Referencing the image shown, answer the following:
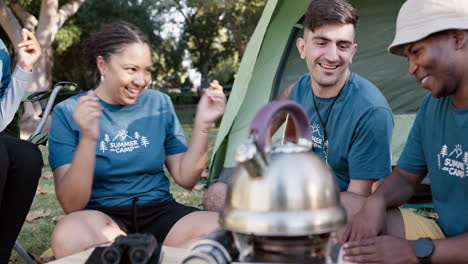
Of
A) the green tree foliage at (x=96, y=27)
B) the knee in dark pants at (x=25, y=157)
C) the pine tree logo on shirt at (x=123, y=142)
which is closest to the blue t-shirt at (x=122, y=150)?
the pine tree logo on shirt at (x=123, y=142)

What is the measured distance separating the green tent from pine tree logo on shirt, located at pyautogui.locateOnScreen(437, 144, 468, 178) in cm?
189

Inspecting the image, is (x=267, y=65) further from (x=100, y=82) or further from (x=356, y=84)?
(x=100, y=82)

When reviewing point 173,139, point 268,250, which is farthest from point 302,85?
point 268,250

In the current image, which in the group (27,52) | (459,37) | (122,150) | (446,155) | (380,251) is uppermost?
(459,37)

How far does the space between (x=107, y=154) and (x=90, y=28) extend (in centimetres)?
1492

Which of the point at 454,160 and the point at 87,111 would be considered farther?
the point at 454,160

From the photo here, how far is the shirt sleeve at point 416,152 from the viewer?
1911mm

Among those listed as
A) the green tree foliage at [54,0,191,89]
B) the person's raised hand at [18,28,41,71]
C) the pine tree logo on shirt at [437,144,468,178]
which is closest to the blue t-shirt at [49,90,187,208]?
the person's raised hand at [18,28,41,71]

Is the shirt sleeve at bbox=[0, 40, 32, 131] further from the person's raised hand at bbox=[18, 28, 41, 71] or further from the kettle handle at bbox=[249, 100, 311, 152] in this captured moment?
the kettle handle at bbox=[249, 100, 311, 152]

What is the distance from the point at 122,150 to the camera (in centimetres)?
200

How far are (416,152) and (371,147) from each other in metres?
0.27

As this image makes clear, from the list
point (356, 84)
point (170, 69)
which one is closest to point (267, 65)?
point (356, 84)

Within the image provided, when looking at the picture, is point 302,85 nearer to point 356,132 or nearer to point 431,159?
point 356,132

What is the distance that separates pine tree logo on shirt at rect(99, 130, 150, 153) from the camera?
1987mm
